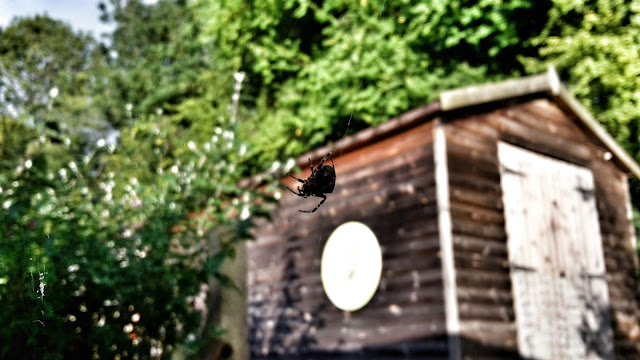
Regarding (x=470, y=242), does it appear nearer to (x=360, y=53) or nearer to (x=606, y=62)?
(x=606, y=62)

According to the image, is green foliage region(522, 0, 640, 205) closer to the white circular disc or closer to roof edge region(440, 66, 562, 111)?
roof edge region(440, 66, 562, 111)

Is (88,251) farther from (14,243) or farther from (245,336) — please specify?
(245,336)

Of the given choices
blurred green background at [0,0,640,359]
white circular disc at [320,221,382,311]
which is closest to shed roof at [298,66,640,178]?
white circular disc at [320,221,382,311]

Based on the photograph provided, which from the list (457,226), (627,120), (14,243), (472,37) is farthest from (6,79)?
(472,37)

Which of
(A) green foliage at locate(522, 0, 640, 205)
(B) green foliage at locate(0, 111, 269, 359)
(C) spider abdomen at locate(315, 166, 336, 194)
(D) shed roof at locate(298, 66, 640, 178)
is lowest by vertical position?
(B) green foliage at locate(0, 111, 269, 359)

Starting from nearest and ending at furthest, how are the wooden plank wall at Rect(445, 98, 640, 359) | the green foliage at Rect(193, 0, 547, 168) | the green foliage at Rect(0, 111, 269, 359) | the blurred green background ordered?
the green foliage at Rect(0, 111, 269, 359) → the blurred green background → the wooden plank wall at Rect(445, 98, 640, 359) → the green foliage at Rect(193, 0, 547, 168)

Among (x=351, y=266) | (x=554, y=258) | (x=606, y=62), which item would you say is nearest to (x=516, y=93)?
(x=554, y=258)
